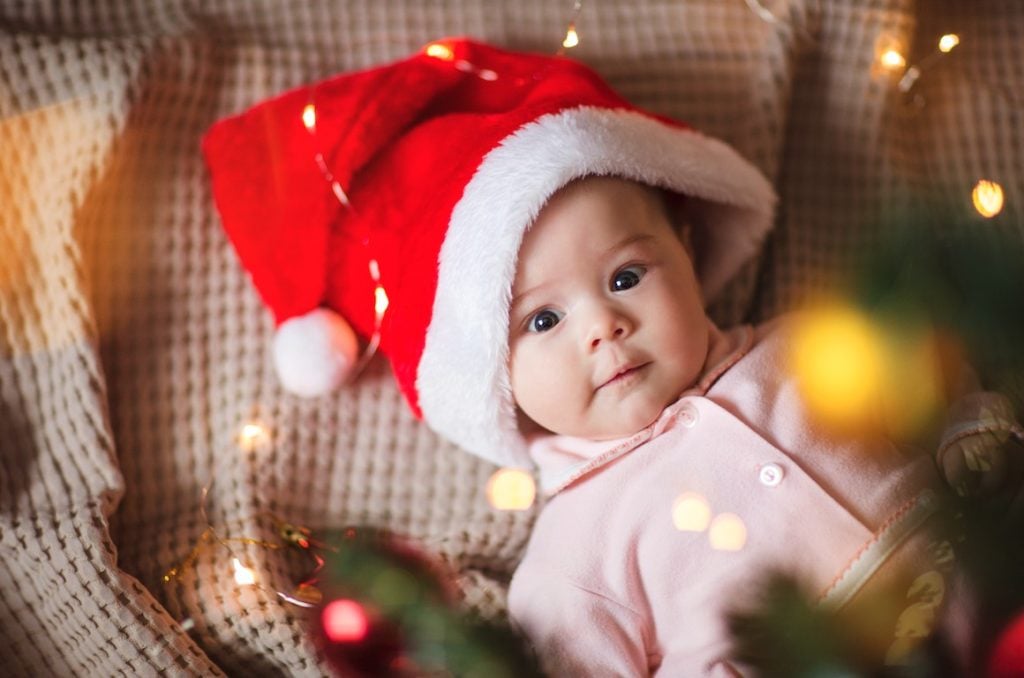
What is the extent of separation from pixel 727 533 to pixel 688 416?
0.13 meters

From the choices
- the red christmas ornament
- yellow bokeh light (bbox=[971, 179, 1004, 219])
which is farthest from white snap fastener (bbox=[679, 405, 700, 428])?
yellow bokeh light (bbox=[971, 179, 1004, 219])

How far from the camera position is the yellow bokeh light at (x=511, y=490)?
3.92ft

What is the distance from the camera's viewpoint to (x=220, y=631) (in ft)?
3.47

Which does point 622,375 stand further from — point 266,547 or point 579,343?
point 266,547

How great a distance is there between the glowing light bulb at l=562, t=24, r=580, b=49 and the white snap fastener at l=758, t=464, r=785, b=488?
0.63m

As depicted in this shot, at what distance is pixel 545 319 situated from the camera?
3.34ft

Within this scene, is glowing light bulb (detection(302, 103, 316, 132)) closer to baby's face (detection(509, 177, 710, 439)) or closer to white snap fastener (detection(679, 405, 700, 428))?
baby's face (detection(509, 177, 710, 439))

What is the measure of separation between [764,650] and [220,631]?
604 mm

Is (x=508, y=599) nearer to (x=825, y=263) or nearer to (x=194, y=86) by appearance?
(x=825, y=263)

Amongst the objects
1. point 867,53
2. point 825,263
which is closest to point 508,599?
point 825,263

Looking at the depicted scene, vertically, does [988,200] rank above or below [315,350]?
above

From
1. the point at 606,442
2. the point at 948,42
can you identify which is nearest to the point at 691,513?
the point at 606,442

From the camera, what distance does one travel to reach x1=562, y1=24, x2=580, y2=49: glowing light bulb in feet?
4.19

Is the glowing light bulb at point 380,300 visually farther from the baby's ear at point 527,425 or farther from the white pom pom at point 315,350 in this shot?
the baby's ear at point 527,425
